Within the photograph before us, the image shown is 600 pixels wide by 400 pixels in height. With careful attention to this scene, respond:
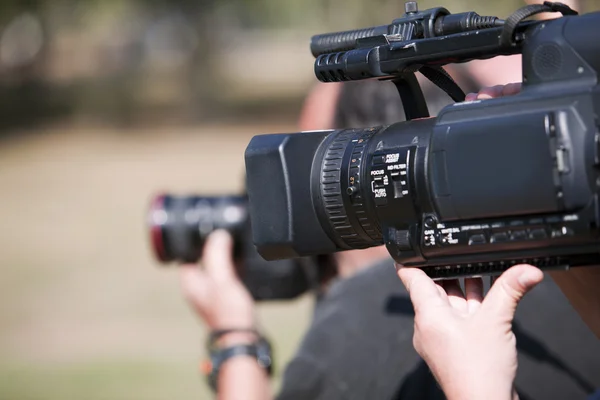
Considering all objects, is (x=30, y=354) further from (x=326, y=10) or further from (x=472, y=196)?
(x=326, y=10)

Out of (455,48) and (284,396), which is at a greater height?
(455,48)

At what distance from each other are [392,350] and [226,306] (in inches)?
37.5

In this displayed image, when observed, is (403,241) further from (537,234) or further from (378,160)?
(537,234)

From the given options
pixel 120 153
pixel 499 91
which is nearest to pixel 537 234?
pixel 499 91

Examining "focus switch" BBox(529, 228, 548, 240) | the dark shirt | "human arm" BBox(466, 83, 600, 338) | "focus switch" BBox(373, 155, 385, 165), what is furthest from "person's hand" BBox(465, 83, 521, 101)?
the dark shirt

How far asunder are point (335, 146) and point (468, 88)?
3.64 ft

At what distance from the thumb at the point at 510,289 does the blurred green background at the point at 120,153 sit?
4873 millimetres

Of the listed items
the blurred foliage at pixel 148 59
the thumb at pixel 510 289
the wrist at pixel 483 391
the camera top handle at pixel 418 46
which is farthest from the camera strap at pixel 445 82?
the blurred foliage at pixel 148 59

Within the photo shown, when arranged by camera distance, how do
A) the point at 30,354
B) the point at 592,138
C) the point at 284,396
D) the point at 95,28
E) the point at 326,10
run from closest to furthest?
the point at 592,138 < the point at 284,396 < the point at 30,354 < the point at 326,10 < the point at 95,28

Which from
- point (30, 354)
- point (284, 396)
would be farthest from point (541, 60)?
point (30, 354)

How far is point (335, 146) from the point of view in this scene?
198 centimetres

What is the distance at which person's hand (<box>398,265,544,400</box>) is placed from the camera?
5.25ft

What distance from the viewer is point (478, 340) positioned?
1.62 meters

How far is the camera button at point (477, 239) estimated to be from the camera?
165 cm
